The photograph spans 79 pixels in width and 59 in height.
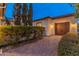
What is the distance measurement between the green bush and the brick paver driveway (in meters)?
0.06

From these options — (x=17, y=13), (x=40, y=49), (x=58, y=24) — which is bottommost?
(x=40, y=49)

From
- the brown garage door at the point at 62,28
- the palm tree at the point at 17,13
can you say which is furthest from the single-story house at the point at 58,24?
the palm tree at the point at 17,13

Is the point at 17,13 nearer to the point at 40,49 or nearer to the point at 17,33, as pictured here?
the point at 17,33

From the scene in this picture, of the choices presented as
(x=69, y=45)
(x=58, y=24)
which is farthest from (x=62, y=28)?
(x=69, y=45)

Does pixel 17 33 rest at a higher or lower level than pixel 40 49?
higher

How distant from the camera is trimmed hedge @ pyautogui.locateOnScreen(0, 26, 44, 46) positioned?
355cm

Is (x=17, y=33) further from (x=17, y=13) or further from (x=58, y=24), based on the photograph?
(x=58, y=24)

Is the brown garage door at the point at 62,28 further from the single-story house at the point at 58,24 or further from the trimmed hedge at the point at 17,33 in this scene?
the trimmed hedge at the point at 17,33

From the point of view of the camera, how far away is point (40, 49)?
11.6 feet

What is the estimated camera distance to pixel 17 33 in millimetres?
3584

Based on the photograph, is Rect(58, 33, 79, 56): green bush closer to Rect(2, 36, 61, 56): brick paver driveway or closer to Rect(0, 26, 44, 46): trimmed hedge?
Rect(2, 36, 61, 56): brick paver driveway

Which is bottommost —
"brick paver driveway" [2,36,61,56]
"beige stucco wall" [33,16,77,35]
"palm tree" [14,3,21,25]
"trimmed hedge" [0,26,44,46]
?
"brick paver driveway" [2,36,61,56]

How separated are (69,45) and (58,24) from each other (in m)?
0.29

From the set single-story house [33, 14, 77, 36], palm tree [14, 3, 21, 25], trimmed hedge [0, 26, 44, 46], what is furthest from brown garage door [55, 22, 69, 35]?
palm tree [14, 3, 21, 25]
